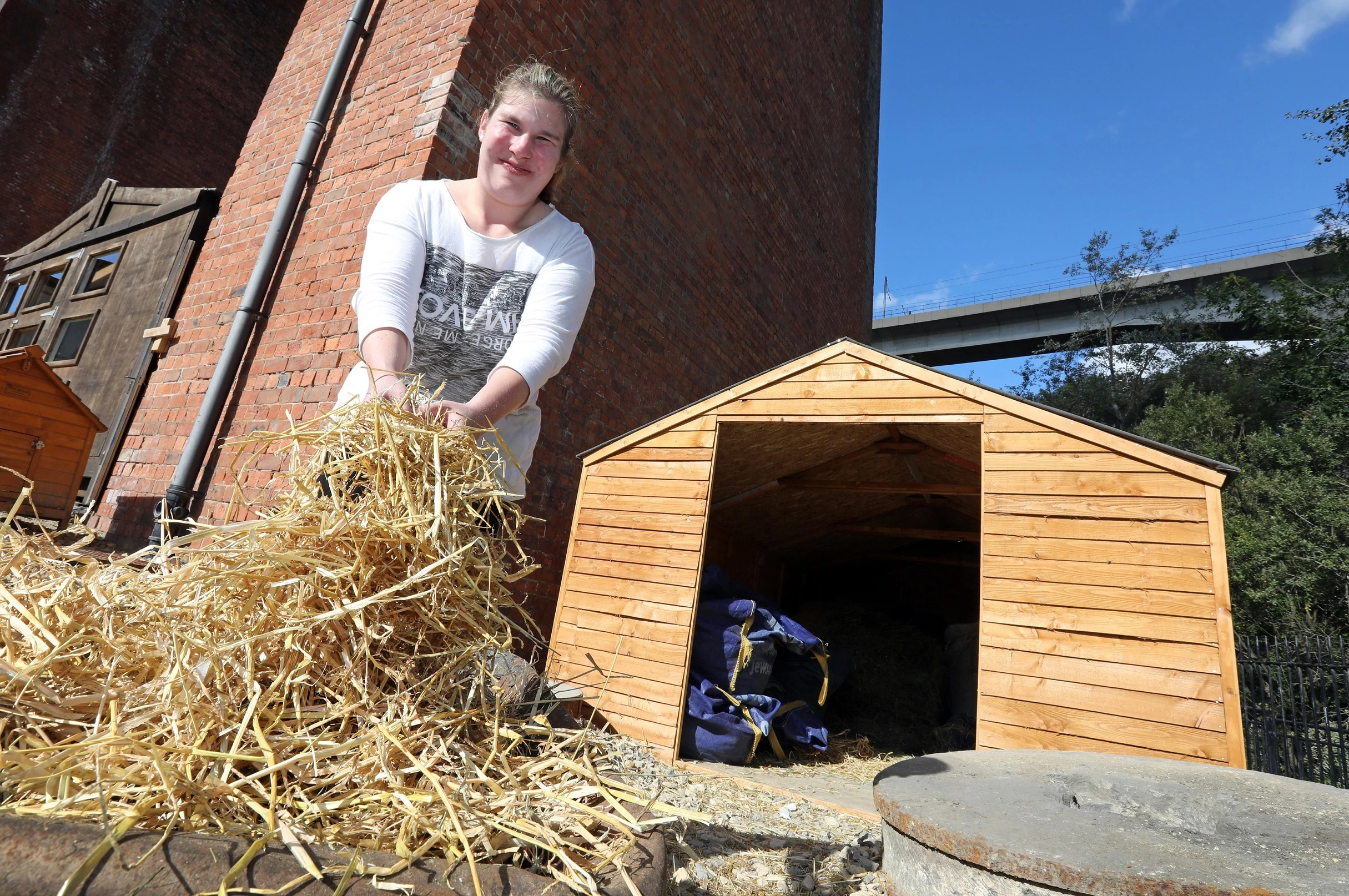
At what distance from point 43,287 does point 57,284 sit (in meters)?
0.51

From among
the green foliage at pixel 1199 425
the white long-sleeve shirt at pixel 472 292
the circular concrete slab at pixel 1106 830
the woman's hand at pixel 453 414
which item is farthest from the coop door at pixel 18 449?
the green foliage at pixel 1199 425

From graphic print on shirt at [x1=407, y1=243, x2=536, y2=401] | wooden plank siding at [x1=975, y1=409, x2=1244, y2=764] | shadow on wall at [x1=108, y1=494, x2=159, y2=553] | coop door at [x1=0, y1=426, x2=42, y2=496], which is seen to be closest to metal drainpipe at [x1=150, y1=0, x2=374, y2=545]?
shadow on wall at [x1=108, y1=494, x2=159, y2=553]

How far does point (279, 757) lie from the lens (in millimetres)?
919

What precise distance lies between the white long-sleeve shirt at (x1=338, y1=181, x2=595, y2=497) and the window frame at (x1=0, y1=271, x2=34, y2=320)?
10279 millimetres

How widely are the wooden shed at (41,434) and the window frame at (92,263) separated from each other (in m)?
2.78

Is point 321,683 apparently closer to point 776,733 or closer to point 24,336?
point 776,733

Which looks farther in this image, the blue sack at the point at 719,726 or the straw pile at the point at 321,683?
the blue sack at the point at 719,726

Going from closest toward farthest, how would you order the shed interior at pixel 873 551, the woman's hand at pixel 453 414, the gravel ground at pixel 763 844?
the woman's hand at pixel 453 414
the gravel ground at pixel 763 844
the shed interior at pixel 873 551

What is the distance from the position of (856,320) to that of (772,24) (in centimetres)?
621

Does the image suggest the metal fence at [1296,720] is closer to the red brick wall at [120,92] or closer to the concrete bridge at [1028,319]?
the concrete bridge at [1028,319]

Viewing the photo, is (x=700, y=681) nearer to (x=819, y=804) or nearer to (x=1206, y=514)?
(x=819, y=804)

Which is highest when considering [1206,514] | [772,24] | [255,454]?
[772,24]

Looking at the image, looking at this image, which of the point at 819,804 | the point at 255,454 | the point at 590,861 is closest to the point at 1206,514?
→ the point at 819,804

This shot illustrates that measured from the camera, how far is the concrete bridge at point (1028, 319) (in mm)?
24969
